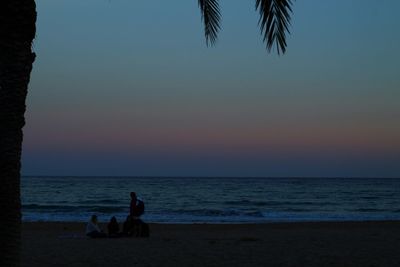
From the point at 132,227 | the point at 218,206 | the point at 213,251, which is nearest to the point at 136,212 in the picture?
the point at 132,227

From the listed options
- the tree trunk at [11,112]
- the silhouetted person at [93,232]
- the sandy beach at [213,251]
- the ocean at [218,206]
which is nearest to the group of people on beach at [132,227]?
the silhouetted person at [93,232]

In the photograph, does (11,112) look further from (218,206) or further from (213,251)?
(218,206)

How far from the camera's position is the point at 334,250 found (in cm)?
1366

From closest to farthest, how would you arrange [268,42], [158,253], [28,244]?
[268,42] → [158,253] → [28,244]

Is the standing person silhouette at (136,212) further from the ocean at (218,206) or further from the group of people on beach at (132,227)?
the ocean at (218,206)

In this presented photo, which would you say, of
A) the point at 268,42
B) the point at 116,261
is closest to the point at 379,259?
the point at 116,261

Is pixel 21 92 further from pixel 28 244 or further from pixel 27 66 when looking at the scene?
pixel 28 244

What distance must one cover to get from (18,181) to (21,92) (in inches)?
33.8

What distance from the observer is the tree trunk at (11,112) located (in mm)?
5543

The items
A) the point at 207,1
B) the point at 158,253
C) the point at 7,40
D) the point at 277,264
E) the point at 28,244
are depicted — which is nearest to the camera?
the point at 7,40

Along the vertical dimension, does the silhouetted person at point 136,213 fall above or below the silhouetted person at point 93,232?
above

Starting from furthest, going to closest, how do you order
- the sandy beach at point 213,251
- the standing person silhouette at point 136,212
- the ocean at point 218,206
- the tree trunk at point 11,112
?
the ocean at point 218,206 < the standing person silhouette at point 136,212 < the sandy beach at point 213,251 < the tree trunk at point 11,112

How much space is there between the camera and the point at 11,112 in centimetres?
558

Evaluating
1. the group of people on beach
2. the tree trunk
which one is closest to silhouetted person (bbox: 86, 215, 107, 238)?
the group of people on beach
